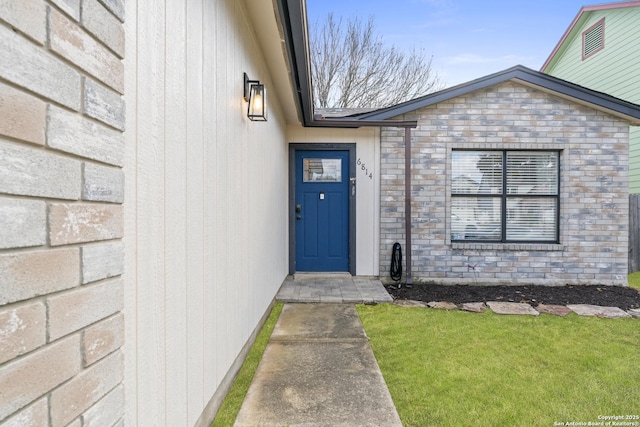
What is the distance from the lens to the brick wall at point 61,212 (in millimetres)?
571

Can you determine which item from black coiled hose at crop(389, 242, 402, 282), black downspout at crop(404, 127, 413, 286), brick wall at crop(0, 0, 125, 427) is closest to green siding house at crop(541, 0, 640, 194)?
black downspout at crop(404, 127, 413, 286)

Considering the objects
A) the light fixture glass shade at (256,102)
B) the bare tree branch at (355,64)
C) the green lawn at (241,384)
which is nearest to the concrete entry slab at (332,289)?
the green lawn at (241,384)

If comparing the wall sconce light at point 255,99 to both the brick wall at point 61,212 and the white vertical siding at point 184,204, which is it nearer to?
the white vertical siding at point 184,204

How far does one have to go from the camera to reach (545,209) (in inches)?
199

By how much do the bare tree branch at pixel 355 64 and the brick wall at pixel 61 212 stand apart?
1019 cm

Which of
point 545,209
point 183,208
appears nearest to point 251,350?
point 183,208

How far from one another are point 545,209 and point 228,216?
16.7ft

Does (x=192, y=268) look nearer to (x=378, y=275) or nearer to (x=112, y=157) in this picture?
(x=112, y=157)

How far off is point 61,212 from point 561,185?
612 cm

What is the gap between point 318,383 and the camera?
2.12m

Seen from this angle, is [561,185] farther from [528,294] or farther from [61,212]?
[61,212]

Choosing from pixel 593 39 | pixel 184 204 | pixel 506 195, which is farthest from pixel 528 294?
pixel 593 39

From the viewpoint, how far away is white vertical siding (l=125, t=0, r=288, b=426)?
1086 millimetres

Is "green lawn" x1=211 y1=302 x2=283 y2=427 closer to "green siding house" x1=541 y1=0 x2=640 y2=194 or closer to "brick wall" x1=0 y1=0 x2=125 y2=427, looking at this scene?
"brick wall" x1=0 y1=0 x2=125 y2=427
